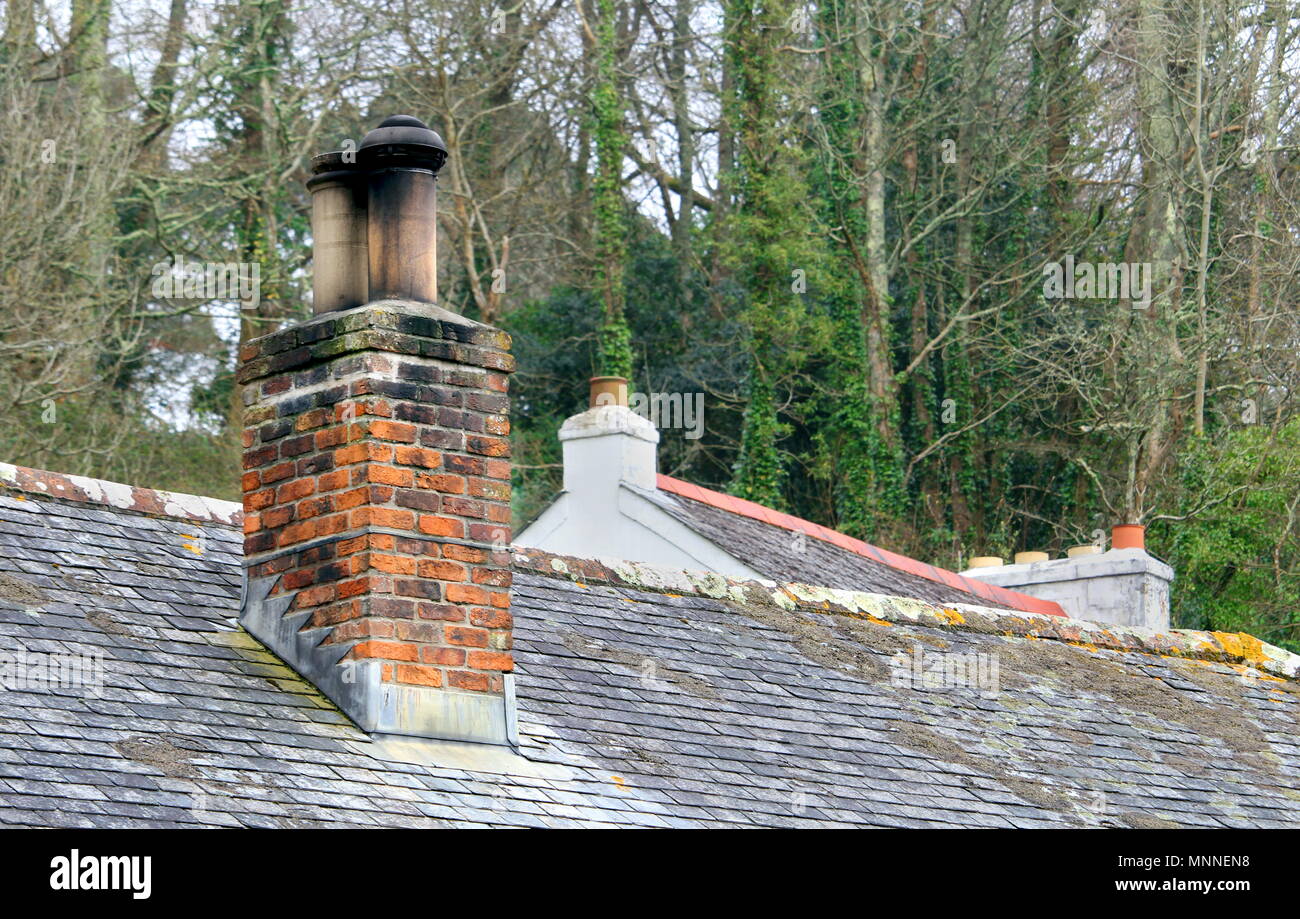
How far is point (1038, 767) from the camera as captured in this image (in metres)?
10.1

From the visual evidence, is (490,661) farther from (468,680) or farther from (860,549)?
(860,549)

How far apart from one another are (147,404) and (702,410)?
9848 millimetres

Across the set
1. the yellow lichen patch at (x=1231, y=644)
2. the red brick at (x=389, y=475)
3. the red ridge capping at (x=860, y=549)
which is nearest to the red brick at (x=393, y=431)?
the red brick at (x=389, y=475)

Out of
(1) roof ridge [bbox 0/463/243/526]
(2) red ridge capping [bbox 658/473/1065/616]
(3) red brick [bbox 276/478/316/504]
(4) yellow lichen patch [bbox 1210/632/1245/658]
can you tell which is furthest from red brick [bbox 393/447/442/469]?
(2) red ridge capping [bbox 658/473/1065/616]

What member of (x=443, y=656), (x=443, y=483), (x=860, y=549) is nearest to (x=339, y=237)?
(x=443, y=483)

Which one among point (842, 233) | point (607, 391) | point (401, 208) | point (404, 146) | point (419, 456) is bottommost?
point (419, 456)

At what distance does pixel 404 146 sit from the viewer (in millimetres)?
8898

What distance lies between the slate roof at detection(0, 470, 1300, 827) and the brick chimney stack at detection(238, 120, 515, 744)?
21 cm

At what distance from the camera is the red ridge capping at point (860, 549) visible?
1995 centimetres

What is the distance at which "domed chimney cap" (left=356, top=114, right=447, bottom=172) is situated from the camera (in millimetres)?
8891

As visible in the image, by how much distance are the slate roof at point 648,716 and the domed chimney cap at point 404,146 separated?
1999 mm

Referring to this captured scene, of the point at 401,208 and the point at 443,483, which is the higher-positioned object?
the point at 401,208

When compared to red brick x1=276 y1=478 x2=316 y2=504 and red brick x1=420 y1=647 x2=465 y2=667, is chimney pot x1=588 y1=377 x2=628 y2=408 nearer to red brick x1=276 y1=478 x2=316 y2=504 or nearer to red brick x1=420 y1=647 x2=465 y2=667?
red brick x1=276 y1=478 x2=316 y2=504

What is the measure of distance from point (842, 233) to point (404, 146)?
27821 millimetres
